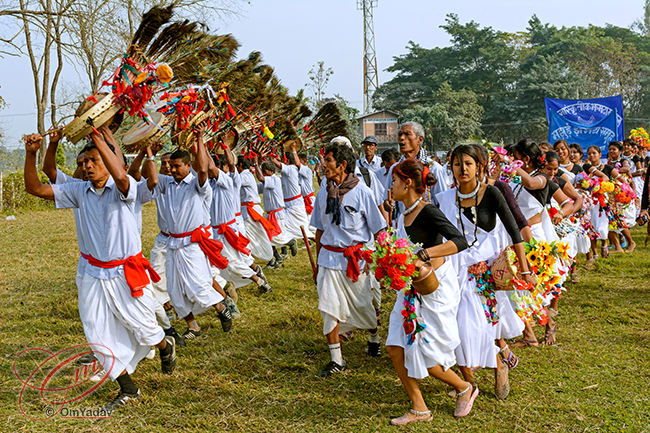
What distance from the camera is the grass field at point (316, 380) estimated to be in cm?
389

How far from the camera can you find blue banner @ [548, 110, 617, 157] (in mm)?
17547

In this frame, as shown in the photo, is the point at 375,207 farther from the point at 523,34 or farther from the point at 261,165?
the point at 523,34

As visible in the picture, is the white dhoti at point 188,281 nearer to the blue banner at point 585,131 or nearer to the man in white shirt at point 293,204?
the man in white shirt at point 293,204

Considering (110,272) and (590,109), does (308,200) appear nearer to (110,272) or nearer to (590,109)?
(110,272)

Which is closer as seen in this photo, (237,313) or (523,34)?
(237,313)

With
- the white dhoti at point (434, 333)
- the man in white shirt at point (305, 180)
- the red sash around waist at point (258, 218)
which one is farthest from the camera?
the man in white shirt at point (305, 180)

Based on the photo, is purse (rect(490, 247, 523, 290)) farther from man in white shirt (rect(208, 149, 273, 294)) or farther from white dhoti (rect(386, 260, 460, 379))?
man in white shirt (rect(208, 149, 273, 294))

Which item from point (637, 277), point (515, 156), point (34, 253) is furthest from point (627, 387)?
point (34, 253)

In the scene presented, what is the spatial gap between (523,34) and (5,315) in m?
59.9

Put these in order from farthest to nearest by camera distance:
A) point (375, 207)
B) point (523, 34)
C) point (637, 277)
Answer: point (523, 34) < point (637, 277) < point (375, 207)

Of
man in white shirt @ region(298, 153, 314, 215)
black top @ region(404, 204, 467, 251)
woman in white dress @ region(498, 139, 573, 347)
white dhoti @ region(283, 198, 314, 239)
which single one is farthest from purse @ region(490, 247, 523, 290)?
man in white shirt @ region(298, 153, 314, 215)

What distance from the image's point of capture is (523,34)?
56.7 meters

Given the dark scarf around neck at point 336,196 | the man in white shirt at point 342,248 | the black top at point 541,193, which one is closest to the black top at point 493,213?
the man in white shirt at point 342,248

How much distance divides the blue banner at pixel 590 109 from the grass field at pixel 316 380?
12.2 meters
